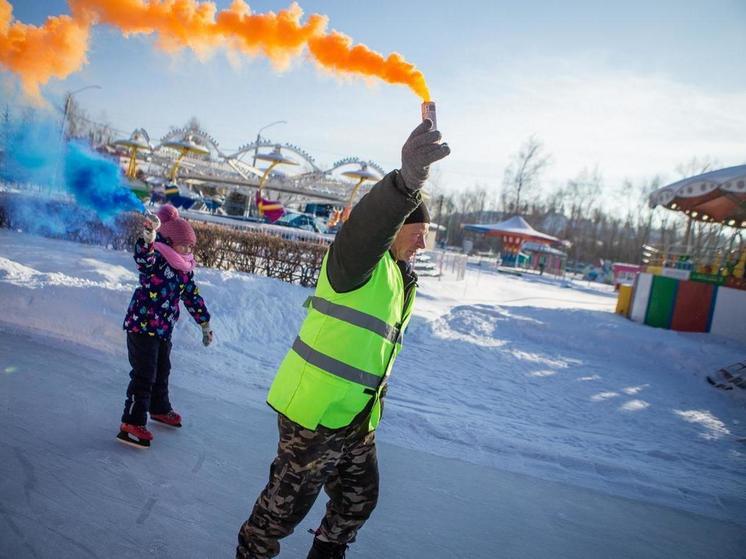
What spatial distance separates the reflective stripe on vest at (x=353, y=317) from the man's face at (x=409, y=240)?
359mm

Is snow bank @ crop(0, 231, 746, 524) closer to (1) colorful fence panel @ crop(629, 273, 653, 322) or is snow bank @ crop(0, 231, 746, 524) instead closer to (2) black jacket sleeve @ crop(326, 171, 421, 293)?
(1) colorful fence panel @ crop(629, 273, 653, 322)

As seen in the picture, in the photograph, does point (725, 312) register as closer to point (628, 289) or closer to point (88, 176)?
point (628, 289)

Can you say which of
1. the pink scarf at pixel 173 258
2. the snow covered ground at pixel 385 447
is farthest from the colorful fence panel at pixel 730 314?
the pink scarf at pixel 173 258

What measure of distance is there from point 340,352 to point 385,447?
8.47ft

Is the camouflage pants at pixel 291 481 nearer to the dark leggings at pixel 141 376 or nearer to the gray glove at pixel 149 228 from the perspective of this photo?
the dark leggings at pixel 141 376

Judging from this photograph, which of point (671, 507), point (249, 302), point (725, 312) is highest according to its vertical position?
point (725, 312)

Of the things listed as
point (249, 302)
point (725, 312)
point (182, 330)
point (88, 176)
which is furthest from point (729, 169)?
point (88, 176)

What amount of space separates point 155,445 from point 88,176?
211 inches

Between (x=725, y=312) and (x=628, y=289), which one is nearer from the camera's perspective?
(x=725, y=312)

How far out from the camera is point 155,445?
11.9ft

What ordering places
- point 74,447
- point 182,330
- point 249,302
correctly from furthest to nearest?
1. point 249,302
2. point 182,330
3. point 74,447

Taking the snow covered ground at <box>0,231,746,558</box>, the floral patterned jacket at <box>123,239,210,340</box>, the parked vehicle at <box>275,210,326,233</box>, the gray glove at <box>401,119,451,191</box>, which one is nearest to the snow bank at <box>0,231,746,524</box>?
the snow covered ground at <box>0,231,746,558</box>

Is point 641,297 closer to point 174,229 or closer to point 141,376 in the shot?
point 174,229

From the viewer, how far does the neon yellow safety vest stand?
1.97 metres
